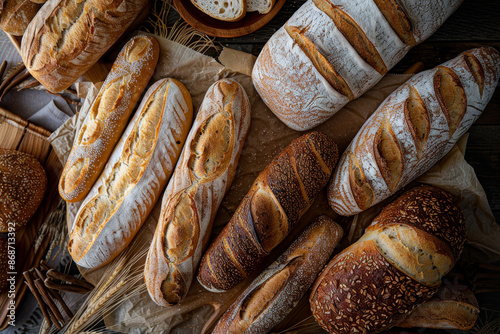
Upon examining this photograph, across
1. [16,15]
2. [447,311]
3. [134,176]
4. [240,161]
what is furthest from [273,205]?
[16,15]

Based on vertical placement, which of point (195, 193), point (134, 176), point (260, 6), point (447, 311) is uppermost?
point (260, 6)

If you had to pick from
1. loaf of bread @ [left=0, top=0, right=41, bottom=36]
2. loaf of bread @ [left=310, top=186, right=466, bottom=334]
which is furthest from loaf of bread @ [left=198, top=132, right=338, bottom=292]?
loaf of bread @ [left=0, top=0, right=41, bottom=36]

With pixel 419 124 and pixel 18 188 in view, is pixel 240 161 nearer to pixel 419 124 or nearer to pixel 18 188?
pixel 419 124

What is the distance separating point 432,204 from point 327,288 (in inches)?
29.4

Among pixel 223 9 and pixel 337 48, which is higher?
pixel 223 9

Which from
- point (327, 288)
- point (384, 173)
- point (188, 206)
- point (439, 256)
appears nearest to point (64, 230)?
point (188, 206)

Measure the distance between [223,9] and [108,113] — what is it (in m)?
0.99

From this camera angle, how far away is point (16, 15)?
2.10m

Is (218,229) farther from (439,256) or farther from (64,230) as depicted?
(439,256)

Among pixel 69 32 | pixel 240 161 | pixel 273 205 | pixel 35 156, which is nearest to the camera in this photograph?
pixel 273 205

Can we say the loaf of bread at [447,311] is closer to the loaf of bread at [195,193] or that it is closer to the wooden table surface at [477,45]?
the wooden table surface at [477,45]

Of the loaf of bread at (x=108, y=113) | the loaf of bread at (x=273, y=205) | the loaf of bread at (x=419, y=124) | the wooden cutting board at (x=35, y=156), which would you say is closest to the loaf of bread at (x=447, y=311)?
the loaf of bread at (x=419, y=124)

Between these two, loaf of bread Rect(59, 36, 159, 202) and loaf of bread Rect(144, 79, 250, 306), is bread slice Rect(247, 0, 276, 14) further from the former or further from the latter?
loaf of bread Rect(59, 36, 159, 202)

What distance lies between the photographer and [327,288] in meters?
1.84
